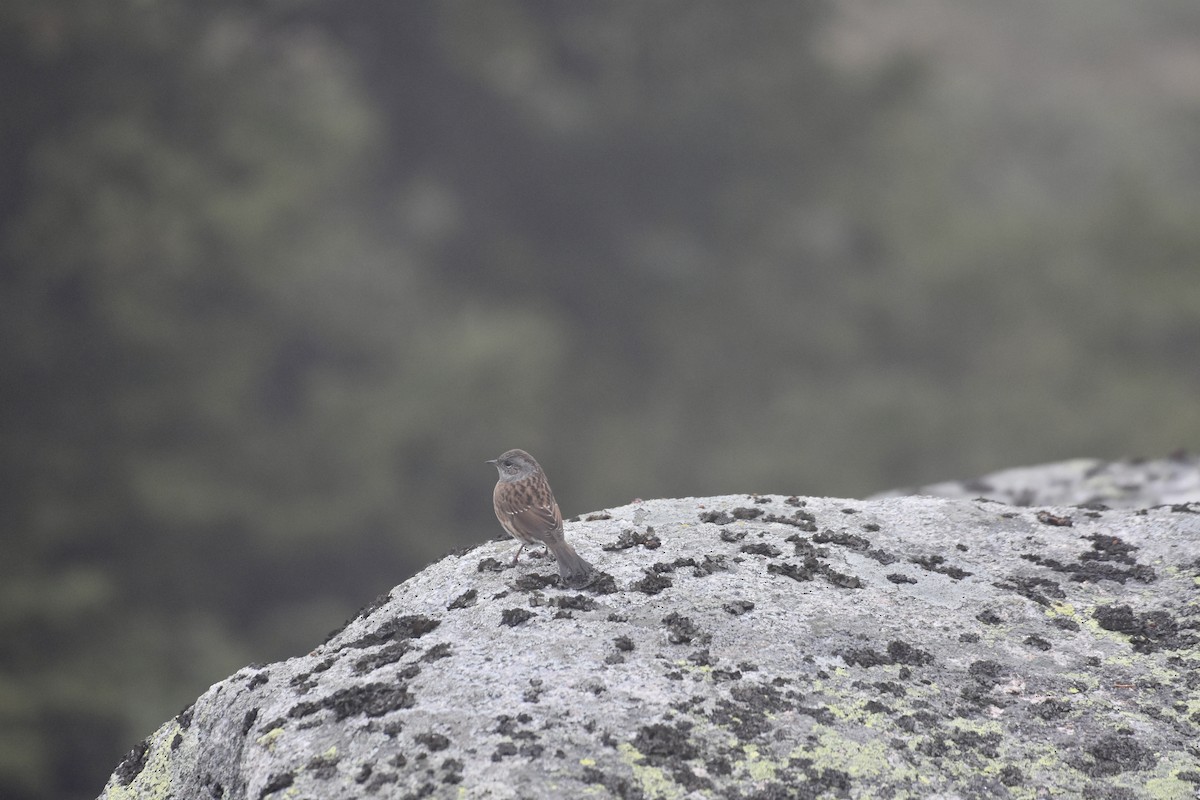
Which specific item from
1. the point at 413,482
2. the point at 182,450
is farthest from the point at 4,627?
the point at 413,482

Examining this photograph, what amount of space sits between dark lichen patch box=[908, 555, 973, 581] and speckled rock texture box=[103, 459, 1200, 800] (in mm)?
10

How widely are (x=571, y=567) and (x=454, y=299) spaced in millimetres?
17159

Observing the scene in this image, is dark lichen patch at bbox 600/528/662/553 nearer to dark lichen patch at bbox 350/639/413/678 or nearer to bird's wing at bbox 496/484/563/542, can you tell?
bird's wing at bbox 496/484/563/542

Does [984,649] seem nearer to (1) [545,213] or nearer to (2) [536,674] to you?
(2) [536,674]

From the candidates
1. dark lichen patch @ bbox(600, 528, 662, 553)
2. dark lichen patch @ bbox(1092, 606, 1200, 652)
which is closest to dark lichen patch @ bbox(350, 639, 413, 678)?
dark lichen patch @ bbox(600, 528, 662, 553)

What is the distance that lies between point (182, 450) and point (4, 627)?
11.2 feet

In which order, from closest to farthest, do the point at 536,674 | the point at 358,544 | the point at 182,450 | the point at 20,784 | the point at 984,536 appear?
1. the point at 536,674
2. the point at 984,536
3. the point at 20,784
4. the point at 182,450
5. the point at 358,544

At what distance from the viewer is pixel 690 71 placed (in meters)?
21.8

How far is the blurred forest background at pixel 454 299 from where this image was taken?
15.8 meters

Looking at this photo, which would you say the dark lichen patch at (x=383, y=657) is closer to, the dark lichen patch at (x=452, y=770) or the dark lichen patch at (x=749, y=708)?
the dark lichen patch at (x=452, y=770)

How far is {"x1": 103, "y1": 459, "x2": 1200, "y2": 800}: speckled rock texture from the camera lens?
9.34 feet

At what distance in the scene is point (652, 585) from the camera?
3.64 meters

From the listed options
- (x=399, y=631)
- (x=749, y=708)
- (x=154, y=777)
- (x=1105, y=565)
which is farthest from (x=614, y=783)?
(x=1105, y=565)

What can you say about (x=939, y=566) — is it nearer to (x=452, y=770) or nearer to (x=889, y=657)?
(x=889, y=657)
